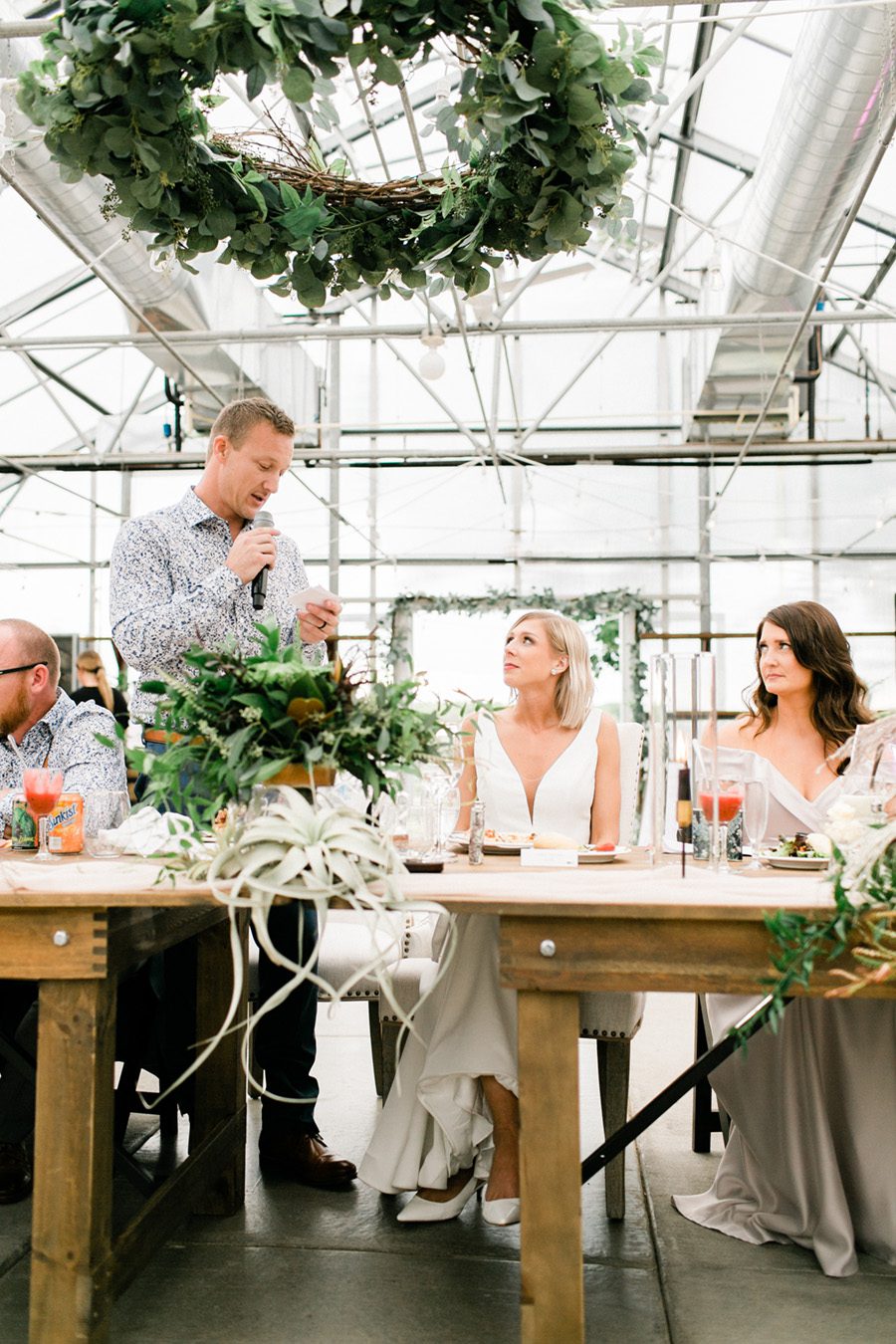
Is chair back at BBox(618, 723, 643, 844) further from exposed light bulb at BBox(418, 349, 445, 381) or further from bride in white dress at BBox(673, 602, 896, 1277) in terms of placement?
exposed light bulb at BBox(418, 349, 445, 381)

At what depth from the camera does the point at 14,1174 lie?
8.30 feet

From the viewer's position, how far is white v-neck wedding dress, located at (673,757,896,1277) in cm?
224

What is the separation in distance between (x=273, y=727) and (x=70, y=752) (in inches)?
40.2

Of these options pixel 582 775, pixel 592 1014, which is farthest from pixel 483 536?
pixel 592 1014

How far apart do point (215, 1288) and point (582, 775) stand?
148 cm

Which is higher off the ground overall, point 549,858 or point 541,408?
point 541,408

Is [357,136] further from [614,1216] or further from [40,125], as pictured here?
[614,1216]

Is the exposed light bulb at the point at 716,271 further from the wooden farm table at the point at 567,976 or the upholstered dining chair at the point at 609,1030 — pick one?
the wooden farm table at the point at 567,976

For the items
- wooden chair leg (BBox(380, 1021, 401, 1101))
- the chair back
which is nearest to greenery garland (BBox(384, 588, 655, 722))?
the chair back

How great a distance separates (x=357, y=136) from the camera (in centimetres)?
907

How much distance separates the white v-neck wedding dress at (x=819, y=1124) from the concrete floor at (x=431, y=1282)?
0.05 metres

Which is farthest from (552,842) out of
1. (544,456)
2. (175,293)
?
(544,456)

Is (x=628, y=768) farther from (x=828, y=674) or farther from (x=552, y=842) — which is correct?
(x=552, y=842)

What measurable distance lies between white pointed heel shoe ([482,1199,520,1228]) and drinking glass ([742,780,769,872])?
2.60 feet
